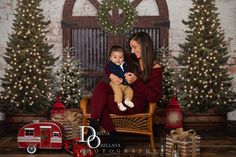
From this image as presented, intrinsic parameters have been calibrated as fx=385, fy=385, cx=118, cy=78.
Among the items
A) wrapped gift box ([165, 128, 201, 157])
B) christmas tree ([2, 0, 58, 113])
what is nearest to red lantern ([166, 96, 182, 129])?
wrapped gift box ([165, 128, 201, 157])

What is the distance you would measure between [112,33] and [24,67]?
1889mm

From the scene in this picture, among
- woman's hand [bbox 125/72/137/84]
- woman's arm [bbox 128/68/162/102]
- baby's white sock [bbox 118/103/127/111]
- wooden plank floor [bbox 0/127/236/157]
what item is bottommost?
wooden plank floor [bbox 0/127/236/157]

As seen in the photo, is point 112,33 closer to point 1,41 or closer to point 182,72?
point 182,72

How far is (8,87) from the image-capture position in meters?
7.25

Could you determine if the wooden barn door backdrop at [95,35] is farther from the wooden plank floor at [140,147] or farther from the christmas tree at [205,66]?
the wooden plank floor at [140,147]

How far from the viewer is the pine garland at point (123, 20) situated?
25.5ft

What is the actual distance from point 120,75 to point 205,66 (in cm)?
243

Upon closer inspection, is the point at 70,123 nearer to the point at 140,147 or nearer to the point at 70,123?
the point at 70,123

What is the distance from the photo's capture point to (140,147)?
5.59 metres

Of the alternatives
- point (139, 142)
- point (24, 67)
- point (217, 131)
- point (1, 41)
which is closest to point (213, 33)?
point (217, 131)

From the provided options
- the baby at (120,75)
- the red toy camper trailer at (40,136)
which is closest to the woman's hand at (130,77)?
the baby at (120,75)

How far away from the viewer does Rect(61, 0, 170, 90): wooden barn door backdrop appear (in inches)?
316

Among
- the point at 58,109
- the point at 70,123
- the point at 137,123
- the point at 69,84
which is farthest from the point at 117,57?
the point at 69,84

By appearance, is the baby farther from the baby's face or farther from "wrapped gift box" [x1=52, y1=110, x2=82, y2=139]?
"wrapped gift box" [x1=52, y1=110, x2=82, y2=139]
